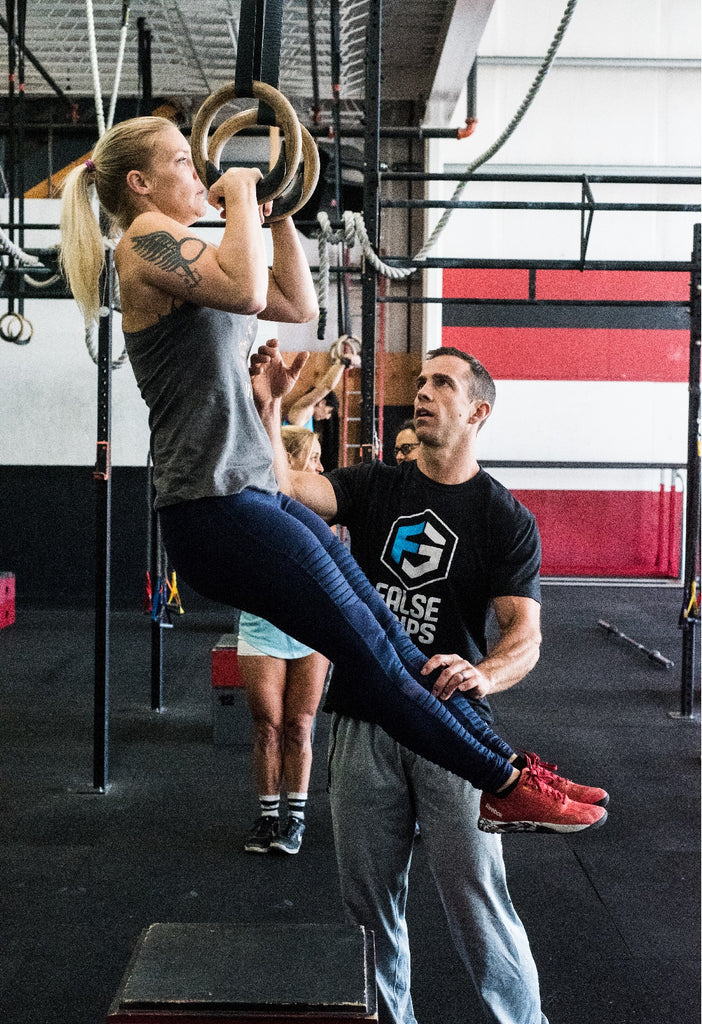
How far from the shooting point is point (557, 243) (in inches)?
378

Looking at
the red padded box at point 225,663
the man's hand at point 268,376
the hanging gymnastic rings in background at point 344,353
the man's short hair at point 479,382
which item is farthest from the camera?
the red padded box at point 225,663

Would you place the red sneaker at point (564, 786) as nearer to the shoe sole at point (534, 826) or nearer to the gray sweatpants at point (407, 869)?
the shoe sole at point (534, 826)

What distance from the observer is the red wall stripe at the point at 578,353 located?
31.6 feet

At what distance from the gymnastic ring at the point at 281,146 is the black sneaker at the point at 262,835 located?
2520 mm

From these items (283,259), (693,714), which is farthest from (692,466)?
(283,259)

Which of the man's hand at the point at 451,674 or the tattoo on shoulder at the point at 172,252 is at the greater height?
the tattoo on shoulder at the point at 172,252

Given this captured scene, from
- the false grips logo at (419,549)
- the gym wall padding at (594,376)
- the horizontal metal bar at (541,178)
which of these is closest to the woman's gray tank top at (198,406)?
the false grips logo at (419,549)

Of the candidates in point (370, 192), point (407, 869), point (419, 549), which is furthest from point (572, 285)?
point (407, 869)

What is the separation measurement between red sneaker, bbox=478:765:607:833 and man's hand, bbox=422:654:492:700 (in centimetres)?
19

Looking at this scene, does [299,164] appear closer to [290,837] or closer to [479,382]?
[479,382]

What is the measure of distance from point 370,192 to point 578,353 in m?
6.94

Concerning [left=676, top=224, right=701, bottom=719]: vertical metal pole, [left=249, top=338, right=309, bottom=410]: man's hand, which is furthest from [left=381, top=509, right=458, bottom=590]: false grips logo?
[left=676, top=224, right=701, bottom=719]: vertical metal pole

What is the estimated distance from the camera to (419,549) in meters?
2.09

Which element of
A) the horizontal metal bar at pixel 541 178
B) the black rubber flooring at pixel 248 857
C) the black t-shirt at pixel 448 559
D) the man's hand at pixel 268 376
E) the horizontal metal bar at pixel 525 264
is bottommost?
the black rubber flooring at pixel 248 857
